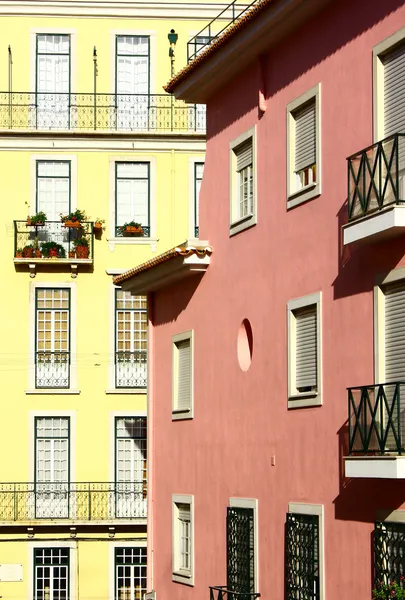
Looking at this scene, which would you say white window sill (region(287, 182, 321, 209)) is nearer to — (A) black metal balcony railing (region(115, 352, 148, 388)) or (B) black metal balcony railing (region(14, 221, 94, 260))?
(A) black metal balcony railing (region(115, 352, 148, 388))

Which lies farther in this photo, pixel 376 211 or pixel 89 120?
pixel 89 120

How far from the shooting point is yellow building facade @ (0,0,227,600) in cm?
4312

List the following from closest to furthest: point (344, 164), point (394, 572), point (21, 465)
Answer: point (394, 572) → point (344, 164) → point (21, 465)

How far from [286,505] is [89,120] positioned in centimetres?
2348

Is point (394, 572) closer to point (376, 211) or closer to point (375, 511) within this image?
point (375, 511)

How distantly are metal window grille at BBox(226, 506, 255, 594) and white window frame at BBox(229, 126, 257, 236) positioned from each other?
4.85m

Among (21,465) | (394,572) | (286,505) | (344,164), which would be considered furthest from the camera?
(21,465)

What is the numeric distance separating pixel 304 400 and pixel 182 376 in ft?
24.0

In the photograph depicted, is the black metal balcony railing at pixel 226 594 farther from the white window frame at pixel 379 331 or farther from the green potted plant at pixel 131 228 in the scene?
the green potted plant at pixel 131 228

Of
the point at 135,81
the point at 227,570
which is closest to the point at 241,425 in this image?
the point at 227,570

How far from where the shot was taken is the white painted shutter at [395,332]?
19.7m

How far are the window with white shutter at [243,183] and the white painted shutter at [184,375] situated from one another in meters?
3.51

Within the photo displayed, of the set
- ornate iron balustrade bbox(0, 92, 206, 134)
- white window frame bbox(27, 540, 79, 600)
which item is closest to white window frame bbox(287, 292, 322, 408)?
white window frame bbox(27, 540, 79, 600)

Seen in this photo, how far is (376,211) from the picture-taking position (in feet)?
64.6
